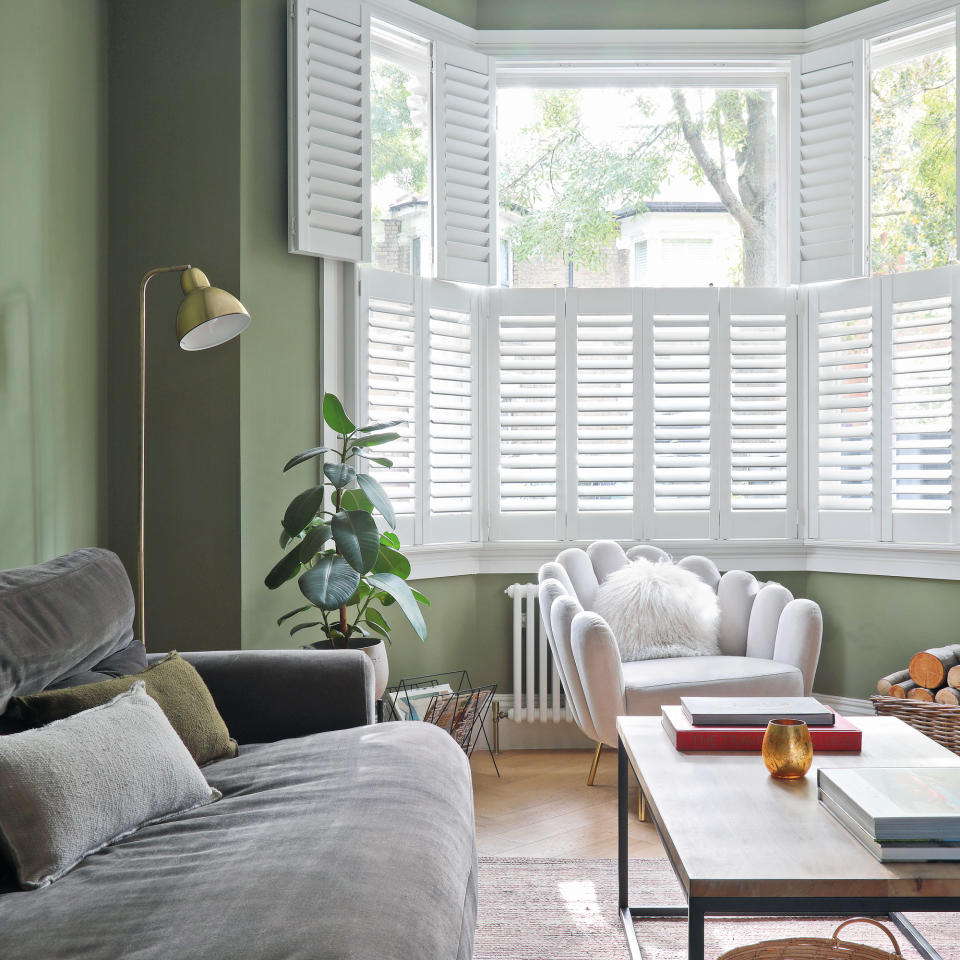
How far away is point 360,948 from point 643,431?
9.53ft

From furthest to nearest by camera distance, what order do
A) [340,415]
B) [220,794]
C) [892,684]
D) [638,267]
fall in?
[638,267], [892,684], [340,415], [220,794]

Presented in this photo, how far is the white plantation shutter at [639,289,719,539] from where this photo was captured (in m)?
3.78

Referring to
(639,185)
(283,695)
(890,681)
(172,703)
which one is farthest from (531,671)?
(639,185)

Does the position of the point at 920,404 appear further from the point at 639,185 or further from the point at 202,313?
the point at 202,313

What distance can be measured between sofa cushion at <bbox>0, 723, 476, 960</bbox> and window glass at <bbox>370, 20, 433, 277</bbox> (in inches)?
91.0

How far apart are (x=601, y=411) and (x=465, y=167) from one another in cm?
113

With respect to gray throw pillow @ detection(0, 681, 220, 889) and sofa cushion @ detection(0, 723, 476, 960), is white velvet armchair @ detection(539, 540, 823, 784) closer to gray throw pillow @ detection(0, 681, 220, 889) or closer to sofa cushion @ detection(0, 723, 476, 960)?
sofa cushion @ detection(0, 723, 476, 960)

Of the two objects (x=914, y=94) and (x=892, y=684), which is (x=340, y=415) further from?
(x=914, y=94)

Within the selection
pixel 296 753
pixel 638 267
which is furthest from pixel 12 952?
pixel 638 267

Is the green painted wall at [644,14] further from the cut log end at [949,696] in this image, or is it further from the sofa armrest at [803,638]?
the cut log end at [949,696]

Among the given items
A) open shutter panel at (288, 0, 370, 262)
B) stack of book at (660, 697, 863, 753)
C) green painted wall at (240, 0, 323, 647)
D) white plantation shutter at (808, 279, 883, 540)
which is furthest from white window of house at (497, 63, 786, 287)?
stack of book at (660, 697, 863, 753)

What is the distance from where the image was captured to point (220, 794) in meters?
1.74

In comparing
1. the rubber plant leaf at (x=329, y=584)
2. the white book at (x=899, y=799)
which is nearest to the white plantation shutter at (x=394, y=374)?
the rubber plant leaf at (x=329, y=584)

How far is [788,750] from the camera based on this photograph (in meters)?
1.67
